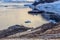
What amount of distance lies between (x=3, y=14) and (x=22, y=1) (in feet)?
1.42

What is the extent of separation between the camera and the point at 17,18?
8.12 feet

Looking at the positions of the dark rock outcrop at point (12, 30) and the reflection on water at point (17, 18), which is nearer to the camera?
the dark rock outcrop at point (12, 30)

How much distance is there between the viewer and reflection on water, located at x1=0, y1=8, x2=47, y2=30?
94.0 inches

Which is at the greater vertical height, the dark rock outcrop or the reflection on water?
the reflection on water

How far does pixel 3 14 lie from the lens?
2.51m

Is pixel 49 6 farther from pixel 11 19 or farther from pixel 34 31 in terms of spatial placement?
pixel 11 19

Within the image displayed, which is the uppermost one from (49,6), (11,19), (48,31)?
(49,6)

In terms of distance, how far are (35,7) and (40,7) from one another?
0.36 ft

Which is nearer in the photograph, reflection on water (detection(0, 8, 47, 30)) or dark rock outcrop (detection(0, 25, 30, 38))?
dark rock outcrop (detection(0, 25, 30, 38))

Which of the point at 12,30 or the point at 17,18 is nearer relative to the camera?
the point at 12,30

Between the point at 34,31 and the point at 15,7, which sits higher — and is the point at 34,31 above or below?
below

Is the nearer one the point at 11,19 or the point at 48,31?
the point at 48,31

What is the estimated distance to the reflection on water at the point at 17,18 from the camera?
239cm

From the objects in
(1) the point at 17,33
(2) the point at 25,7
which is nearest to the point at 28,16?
(2) the point at 25,7
